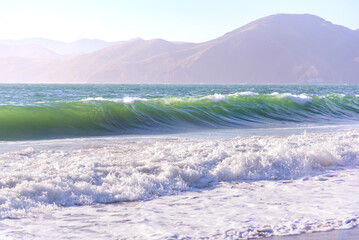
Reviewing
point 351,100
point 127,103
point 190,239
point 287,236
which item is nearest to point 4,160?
point 190,239

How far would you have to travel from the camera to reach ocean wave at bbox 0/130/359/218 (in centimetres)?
503

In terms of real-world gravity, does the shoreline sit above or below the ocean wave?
below

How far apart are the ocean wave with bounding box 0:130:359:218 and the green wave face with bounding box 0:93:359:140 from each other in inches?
212

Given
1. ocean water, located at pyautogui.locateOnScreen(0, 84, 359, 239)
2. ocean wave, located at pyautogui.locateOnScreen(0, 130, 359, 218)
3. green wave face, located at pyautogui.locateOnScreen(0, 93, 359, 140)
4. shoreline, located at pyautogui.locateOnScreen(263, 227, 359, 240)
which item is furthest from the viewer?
green wave face, located at pyautogui.locateOnScreen(0, 93, 359, 140)

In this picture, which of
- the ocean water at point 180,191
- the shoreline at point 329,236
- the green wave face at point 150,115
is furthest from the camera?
the green wave face at point 150,115

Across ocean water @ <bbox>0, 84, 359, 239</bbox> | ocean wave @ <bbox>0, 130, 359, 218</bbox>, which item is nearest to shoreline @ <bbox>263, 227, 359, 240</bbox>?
ocean water @ <bbox>0, 84, 359, 239</bbox>

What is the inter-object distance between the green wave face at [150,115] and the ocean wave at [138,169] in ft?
17.6

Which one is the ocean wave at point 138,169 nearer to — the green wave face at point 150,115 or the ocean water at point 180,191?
the ocean water at point 180,191

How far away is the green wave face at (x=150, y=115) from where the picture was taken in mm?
13852

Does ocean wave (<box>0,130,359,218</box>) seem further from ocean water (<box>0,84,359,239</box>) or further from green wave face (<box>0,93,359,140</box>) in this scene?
green wave face (<box>0,93,359,140</box>)

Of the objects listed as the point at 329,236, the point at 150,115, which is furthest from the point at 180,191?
the point at 150,115

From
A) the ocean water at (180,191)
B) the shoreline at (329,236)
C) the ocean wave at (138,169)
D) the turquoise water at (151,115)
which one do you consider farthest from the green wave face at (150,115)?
the shoreline at (329,236)

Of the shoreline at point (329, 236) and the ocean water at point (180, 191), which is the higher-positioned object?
the ocean water at point (180, 191)

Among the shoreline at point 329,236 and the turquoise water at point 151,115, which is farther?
the turquoise water at point 151,115
